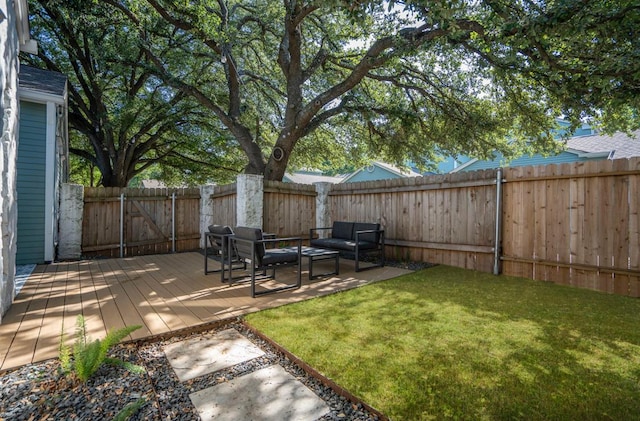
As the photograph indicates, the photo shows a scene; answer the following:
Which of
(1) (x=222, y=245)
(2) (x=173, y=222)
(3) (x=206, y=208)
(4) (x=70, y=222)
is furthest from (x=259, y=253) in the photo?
(4) (x=70, y=222)

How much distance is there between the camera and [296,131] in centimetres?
749

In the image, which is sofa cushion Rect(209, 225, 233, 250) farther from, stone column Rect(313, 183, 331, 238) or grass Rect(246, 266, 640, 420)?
stone column Rect(313, 183, 331, 238)

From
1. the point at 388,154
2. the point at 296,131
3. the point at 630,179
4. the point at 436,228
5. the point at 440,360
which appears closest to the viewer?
the point at 440,360

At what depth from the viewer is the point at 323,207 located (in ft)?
25.2

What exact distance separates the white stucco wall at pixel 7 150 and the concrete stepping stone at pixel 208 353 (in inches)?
79.6

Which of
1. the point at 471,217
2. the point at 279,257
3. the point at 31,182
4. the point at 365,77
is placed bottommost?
the point at 279,257

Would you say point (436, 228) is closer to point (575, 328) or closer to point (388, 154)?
point (575, 328)

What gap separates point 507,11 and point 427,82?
177 inches

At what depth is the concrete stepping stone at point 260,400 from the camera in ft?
5.63

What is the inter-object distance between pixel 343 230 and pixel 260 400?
185 inches

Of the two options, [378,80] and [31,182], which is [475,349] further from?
[31,182]

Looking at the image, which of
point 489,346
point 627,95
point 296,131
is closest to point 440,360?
point 489,346

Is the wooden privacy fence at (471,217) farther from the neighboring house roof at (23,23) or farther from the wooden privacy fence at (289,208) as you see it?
the neighboring house roof at (23,23)

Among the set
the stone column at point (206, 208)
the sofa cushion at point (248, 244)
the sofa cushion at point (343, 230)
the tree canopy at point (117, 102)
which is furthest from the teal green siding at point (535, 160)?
the tree canopy at point (117, 102)
